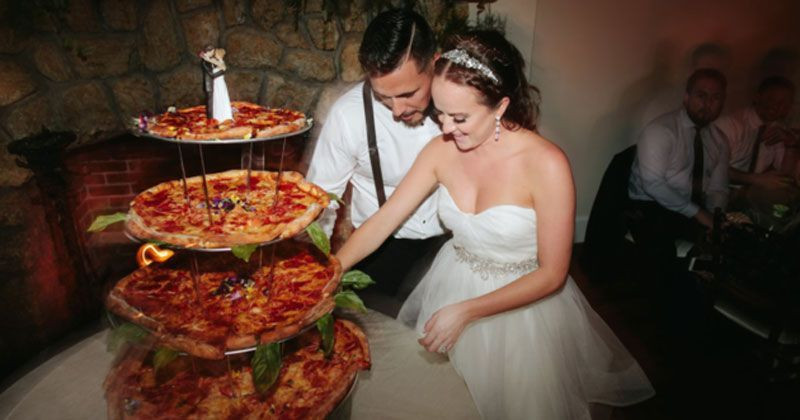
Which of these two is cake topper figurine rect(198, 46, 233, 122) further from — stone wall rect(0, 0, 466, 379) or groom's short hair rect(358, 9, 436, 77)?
stone wall rect(0, 0, 466, 379)

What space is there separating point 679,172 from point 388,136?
2789 mm

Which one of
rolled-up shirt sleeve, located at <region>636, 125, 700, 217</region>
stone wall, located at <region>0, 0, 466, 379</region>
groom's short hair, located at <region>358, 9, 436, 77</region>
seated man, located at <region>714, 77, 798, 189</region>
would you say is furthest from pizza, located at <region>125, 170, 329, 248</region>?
seated man, located at <region>714, 77, 798, 189</region>

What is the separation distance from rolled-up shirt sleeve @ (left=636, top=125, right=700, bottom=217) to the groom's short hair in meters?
2.48

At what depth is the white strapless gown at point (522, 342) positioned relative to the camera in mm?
1913

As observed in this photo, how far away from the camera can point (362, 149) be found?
264cm

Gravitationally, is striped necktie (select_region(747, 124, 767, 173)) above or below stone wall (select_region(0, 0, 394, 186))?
below

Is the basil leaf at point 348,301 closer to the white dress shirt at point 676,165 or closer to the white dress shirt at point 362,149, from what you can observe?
the white dress shirt at point 362,149

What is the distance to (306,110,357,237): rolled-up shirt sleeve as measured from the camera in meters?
2.59

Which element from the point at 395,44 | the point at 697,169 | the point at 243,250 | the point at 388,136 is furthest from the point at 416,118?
the point at 697,169

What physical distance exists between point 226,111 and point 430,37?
44.4 inches

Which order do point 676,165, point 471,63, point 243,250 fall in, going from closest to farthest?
point 243,250, point 471,63, point 676,165

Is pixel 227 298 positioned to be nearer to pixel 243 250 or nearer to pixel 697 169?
pixel 243 250

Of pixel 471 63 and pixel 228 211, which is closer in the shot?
pixel 228 211

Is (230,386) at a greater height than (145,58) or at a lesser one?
lesser
